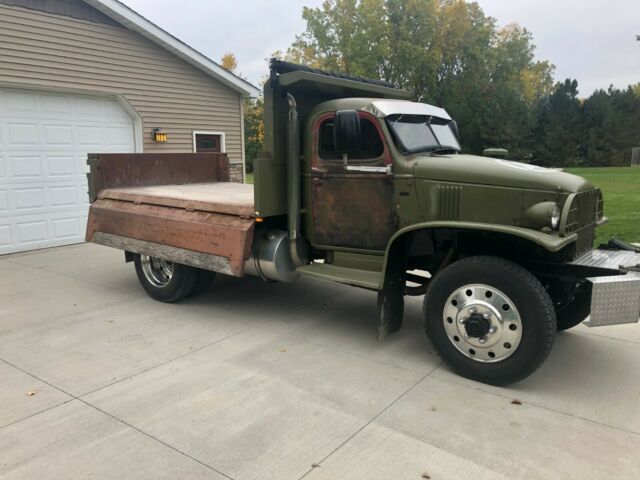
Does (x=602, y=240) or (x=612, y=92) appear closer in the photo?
(x=602, y=240)

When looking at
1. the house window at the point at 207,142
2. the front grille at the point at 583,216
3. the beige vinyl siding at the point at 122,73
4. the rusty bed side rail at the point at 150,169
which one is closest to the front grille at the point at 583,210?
the front grille at the point at 583,216

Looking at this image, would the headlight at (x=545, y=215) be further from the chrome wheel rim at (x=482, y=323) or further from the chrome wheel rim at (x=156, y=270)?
the chrome wheel rim at (x=156, y=270)

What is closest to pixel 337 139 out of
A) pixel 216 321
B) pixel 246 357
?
pixel 246 357

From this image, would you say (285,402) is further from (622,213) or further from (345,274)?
(622,213)

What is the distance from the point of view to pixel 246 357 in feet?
15.0

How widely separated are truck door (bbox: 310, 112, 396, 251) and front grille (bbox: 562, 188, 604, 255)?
1385mm

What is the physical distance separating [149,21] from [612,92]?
39.2 m

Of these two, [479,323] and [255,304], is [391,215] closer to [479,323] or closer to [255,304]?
[479,323]

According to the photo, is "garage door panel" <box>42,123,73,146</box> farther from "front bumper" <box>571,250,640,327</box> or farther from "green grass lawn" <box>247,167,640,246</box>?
"green grass lawn" <box>247,167,640,246</box>

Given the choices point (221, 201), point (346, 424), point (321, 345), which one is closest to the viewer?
point (346, 424)

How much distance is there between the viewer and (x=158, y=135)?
36.6ft

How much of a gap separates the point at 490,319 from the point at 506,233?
0.65 meters

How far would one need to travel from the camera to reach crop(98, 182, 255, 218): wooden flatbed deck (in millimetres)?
5375

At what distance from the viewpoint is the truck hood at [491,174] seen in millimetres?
3959
